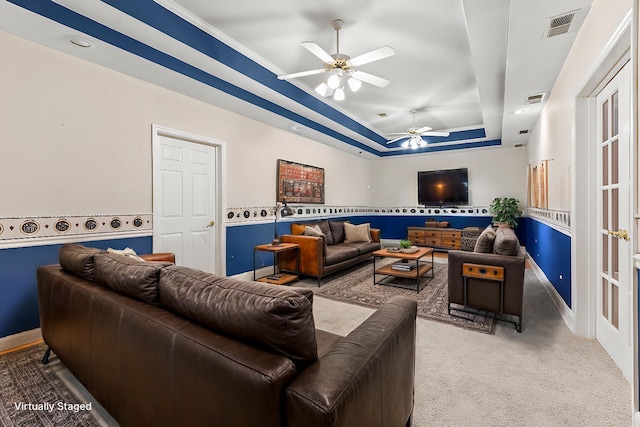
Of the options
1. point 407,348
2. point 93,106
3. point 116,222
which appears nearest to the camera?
point 407,348

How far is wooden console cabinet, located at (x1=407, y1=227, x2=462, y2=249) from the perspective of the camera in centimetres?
672

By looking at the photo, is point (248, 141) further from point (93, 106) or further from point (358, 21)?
point (358, 21)

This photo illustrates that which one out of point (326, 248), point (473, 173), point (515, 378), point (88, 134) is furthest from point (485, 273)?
point (473, 173)

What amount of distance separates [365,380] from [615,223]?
2427 mm

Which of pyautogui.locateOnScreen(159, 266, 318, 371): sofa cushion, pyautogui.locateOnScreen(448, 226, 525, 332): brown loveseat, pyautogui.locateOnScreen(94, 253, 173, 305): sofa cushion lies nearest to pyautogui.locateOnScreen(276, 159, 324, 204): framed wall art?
pyautogui.locateOnScreen(448, 226, 525, 332): brown loveseat

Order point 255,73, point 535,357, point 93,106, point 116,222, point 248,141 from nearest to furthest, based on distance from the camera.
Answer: point 535,357, point 93,106, point 116,222, point 255,73, point 248,141

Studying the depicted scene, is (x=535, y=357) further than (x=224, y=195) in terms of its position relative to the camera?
No

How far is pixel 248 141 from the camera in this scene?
14.6 ft

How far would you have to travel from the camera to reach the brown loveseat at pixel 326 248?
4.28 metres

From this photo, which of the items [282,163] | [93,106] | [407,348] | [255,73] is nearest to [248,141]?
[282,163]

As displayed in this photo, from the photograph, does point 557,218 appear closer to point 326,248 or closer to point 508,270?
point 508,270

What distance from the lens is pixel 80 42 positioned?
8.04 ft

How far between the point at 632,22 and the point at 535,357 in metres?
2.21

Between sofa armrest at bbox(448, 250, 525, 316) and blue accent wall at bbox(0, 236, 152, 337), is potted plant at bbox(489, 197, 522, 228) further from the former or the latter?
blue accent wall at bbox(0, 236, 152, 337)
